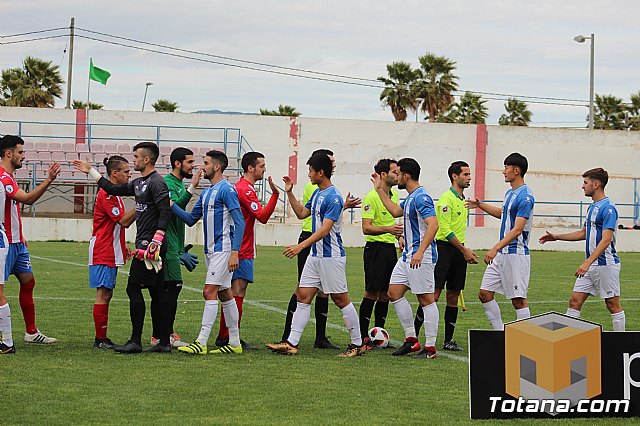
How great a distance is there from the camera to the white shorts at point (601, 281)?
423 inches

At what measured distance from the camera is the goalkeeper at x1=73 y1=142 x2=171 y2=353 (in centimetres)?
965

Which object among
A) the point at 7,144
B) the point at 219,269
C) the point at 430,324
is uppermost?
the point at 7,144

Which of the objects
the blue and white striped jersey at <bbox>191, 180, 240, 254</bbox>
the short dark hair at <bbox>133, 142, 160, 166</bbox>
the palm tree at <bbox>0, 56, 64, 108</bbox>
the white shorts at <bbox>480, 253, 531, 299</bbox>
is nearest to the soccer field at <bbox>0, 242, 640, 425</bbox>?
the white shorts at <bbox>480, 253, 531, 299</bbox>

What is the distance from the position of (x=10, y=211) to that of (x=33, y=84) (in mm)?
47047

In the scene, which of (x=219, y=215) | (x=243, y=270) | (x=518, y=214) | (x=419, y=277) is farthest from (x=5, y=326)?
(x=518, y=214)

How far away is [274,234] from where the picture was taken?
33344 mm

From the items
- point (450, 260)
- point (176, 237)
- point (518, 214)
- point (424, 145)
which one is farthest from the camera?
point (424, 145)

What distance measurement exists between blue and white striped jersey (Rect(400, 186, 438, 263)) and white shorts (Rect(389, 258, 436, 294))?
7 cm

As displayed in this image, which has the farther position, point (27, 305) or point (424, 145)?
point (424, 145)

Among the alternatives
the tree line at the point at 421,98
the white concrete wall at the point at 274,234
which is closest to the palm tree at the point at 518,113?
the tree line at the point at 421,98

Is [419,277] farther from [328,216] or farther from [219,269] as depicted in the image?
[219,269]

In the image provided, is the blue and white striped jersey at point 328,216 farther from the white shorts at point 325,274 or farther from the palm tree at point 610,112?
the palm tree at point 610,112

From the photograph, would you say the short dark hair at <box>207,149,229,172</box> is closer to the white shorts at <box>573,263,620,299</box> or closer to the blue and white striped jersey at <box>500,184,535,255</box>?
the blue and white striped jersey at <box>500,184,535,255</box>

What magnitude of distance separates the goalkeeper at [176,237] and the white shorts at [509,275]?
3256mm
